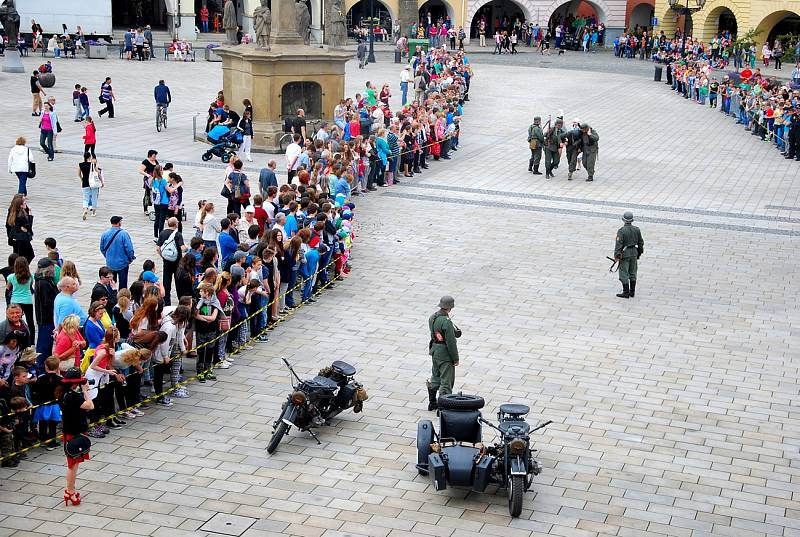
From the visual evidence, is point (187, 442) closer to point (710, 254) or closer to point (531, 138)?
point (710, 254)

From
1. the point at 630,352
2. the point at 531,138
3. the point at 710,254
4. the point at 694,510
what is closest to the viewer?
the point at 694,510

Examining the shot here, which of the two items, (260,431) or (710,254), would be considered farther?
(710,254)

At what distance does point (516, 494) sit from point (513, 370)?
13.2 ft

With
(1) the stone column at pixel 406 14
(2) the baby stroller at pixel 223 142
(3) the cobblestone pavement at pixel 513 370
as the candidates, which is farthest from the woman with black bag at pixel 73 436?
(1) the stone column at pixel 406 14

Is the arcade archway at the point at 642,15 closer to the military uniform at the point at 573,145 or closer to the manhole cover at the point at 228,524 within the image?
the military uniform at the point at 573,145

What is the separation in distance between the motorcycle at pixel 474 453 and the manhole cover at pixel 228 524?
1694 mm

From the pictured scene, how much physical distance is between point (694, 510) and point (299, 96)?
19.5 m

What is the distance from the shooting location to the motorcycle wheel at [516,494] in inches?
401

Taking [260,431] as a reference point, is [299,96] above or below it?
above

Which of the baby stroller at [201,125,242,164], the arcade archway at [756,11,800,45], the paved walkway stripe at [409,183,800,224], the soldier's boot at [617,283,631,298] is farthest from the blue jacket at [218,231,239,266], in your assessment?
the arcade archway at [756,11,800,45]

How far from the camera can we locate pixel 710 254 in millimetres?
20078

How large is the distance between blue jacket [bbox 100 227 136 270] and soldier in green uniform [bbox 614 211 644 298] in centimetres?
695

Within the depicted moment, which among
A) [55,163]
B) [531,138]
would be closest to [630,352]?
[531,138]

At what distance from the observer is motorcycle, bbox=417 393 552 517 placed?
10320mm
